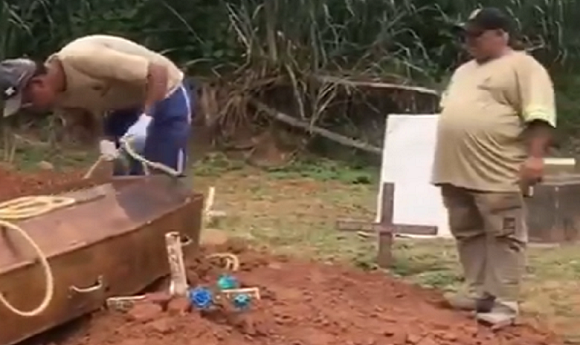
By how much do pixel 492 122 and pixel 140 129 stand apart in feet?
5.39

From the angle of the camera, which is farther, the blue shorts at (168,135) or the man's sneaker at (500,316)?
the blue shorts at (168,135)

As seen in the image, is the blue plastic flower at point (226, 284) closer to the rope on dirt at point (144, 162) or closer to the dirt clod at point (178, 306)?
the dirt clod at point (178, 306)

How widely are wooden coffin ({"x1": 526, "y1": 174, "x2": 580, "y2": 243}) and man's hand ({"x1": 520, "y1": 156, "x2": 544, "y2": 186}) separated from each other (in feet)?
7.89

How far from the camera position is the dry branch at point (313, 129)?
11.8 meters

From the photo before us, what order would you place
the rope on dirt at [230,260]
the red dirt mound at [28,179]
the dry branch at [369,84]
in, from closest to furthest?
the rope on dirt at [230,260] < the red dirt mound at [28,179] < the dry branch at [369,84]

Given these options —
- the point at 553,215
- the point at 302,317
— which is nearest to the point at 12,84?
the point at 302,317

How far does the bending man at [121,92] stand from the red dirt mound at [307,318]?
66cm

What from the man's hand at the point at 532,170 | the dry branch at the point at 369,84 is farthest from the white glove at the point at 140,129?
the dry branch at the point at 369,84

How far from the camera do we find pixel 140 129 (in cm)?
595

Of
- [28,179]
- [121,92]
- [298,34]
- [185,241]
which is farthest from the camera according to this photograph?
[298,34]

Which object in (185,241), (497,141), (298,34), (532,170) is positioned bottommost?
(185,241)

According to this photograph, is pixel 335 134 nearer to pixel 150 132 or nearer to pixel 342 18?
pixel 342 18

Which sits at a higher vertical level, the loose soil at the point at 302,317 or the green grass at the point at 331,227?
the green grass at the point at 331,227

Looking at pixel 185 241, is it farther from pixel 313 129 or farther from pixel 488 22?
pixel 313 129
